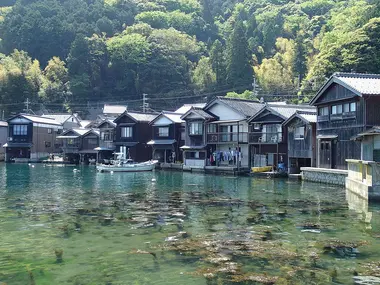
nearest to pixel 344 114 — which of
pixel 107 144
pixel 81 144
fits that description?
pixel 107 144

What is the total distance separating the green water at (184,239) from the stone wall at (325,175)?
23.2 feet

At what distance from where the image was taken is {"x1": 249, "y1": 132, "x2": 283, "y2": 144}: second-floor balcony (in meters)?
43.7

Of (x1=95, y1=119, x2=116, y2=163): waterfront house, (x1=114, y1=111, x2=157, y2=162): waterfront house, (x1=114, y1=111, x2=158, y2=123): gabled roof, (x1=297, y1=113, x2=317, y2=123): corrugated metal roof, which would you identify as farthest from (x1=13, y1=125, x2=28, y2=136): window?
(x1=297, y1=113, x2=317, y2=123): corrugated metal roof

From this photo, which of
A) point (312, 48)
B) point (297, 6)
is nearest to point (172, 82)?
point (312, 48)

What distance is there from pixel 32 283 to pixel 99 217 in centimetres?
846

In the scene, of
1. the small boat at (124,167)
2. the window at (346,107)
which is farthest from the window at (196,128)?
the window at (346,107)

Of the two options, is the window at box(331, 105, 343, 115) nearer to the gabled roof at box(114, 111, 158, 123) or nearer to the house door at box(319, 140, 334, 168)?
the house door at box(319, 140, 334, 168)

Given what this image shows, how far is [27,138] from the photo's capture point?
2808 inches

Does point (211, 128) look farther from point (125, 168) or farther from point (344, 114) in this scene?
point (344, 114)

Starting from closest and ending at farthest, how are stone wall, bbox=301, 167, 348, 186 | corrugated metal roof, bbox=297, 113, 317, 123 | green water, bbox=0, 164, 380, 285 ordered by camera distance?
1. green water, bbox=0, 164, 380, 285
2. stone wall, bbox=301, 167, 348, 186
3. corrugated metal roof, bbox=297, 113, 317, 123

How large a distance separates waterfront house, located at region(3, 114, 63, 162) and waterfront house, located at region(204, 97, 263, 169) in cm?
3259

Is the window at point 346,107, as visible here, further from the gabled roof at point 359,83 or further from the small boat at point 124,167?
the small boat at point 124,167

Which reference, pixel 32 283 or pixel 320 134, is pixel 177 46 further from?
pixel 32 283

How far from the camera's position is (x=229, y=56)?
86562 millimetres
